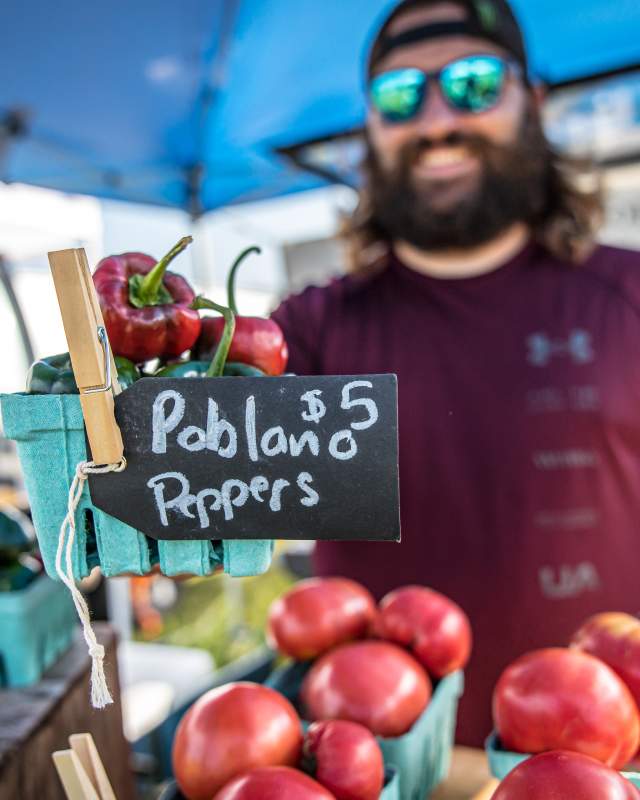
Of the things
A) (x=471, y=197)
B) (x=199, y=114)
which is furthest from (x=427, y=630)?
(x=199, y=114)

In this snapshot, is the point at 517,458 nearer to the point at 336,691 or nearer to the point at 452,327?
the point at 452,327

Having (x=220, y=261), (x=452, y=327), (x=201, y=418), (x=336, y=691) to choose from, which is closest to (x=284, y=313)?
(x=452, y=327)

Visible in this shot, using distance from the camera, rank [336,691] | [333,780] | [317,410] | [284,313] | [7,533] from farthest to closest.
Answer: [284,313] → [7,533] → [336,691] → [333,780] → [317,410]

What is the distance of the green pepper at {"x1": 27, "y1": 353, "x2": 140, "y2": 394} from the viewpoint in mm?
664

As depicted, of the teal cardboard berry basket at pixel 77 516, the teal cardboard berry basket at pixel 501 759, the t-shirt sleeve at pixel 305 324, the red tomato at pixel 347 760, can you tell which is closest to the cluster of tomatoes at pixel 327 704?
the red tomato at pixel 347 760

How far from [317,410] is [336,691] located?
0.49 m

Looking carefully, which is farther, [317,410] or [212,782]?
[212,782]

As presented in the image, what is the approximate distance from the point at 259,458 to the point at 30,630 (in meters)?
0.79

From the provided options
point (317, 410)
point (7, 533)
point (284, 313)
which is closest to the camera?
point (317, 410)

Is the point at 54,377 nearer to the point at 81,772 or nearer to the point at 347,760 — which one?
the point at 81,772

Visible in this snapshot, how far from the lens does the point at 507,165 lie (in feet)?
6.19

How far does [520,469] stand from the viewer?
1707 mm

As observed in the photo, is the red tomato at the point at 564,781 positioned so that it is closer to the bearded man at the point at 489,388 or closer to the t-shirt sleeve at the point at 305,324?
the bearded man at the point at 489,388

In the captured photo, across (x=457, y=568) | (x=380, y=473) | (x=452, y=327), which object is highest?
(x=452, y=327)
